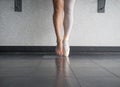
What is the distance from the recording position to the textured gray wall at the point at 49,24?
2.70 metres

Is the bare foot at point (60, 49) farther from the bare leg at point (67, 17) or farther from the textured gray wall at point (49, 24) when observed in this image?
the textured gray wall at point (49, 24)

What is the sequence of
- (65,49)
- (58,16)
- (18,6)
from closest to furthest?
(65,49)
(58,16)
(18,6)

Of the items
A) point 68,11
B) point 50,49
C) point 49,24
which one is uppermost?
point 68,11

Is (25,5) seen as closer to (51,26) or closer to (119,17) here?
(51,26)

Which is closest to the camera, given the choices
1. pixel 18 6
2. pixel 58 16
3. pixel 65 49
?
pixel 65 49

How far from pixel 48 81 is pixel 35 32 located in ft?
5.42

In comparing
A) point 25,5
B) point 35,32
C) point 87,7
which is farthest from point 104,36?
point 25,5

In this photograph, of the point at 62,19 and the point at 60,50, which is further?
the point at 62,19

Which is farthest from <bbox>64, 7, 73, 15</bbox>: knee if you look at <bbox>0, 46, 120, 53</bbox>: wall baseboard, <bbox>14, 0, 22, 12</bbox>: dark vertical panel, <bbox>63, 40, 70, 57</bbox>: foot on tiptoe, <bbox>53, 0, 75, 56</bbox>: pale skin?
<bbox>14, 0, 22, 12</bbox>: dark vertical panel

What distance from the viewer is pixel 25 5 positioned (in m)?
2.71

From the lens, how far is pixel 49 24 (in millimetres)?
2717

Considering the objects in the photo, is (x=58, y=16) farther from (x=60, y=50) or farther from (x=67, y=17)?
(x=60, y=50)

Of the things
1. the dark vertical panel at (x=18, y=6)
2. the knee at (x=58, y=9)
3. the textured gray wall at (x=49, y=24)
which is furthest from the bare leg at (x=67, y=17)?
the dark vertical panel at (x=18, y=6)

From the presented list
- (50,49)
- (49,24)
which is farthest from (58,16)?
(50,49)
